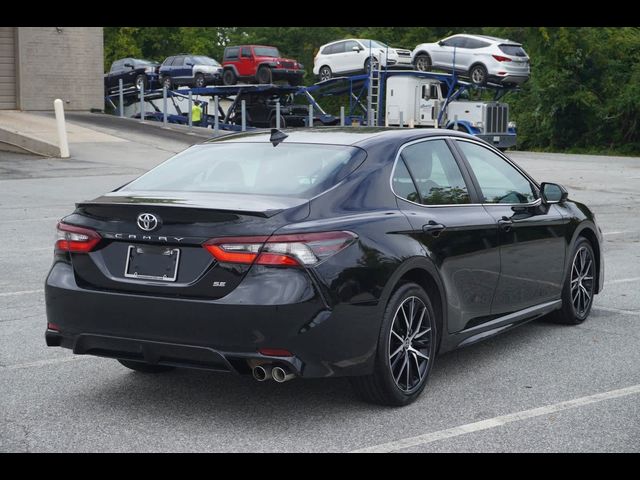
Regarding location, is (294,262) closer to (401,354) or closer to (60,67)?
(401,354)

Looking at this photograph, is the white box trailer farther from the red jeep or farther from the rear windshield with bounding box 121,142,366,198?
the rear windshield with bounding box 121,142,366,198

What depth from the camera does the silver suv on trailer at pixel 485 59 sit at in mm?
35531

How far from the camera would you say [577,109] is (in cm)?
4659

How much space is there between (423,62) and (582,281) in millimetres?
31120

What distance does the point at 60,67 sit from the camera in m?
35.2

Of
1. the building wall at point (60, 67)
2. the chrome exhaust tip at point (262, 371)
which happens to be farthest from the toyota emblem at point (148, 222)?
the building wall at point (60, 67)

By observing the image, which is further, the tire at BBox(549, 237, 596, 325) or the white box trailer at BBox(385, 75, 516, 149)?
the white box trailer at BBox(385, 75, 516, 149)

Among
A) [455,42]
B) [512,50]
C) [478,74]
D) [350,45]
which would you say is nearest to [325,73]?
[350,45]

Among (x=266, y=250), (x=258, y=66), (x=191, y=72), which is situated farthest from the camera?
(x=191, y=72)

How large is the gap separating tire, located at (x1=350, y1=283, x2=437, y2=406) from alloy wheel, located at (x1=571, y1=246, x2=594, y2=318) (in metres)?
2.28

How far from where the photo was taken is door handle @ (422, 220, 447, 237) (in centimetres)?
589

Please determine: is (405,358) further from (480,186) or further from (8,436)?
(8,436)

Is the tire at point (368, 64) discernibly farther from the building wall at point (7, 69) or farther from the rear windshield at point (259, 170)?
the rear windshield at point (259, 170)

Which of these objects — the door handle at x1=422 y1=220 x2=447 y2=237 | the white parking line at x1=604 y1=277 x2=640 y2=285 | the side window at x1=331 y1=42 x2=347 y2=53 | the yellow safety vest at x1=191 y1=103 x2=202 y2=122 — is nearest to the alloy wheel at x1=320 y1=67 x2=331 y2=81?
the side window at x1=331 y1=42 x2=347 y2=53
